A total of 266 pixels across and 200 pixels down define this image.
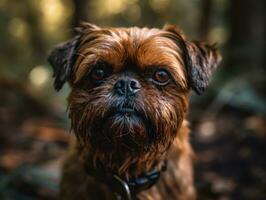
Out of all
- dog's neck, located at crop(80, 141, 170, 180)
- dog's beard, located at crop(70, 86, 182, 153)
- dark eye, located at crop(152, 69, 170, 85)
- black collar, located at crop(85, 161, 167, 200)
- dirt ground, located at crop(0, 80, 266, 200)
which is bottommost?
dirt ground, located at crop(0, 80, 266, 200)

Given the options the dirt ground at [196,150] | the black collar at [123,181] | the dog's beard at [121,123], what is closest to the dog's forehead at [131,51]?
the dog's beard at [121,123]

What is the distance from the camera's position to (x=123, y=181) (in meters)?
5.80

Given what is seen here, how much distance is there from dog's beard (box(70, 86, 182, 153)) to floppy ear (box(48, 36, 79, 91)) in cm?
30

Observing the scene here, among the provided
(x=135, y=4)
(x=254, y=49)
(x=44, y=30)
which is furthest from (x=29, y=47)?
(x=254, y=49)

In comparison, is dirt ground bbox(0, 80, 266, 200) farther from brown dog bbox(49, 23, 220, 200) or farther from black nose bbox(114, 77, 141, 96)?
black nose bbox(114, 77, 141, 96)

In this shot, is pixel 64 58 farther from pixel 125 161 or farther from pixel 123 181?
pixel 123 181

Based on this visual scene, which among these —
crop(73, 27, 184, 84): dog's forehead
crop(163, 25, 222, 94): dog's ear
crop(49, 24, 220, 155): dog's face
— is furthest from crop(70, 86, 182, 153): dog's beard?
crop(163, 25, 222, 94): dog's ear

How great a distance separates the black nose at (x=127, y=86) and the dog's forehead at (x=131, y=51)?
223mm

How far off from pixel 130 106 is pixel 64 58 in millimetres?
1037

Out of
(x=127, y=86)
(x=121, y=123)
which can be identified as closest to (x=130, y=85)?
(x=127, y=86)

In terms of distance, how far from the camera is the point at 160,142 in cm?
554

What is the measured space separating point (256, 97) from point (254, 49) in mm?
1747

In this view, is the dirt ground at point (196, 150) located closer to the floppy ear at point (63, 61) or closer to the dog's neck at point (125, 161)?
the dog's neck at point (125, 161)

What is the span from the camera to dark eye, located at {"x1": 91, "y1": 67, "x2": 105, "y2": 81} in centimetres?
551
